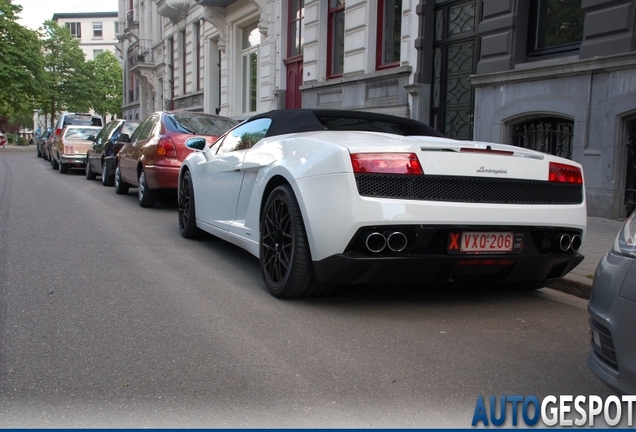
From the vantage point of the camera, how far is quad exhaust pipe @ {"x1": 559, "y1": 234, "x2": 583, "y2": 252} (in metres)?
4.63

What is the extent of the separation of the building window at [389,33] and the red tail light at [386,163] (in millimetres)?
10827

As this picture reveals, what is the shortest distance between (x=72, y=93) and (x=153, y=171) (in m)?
57.3

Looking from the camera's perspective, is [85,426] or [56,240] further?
[56,240]

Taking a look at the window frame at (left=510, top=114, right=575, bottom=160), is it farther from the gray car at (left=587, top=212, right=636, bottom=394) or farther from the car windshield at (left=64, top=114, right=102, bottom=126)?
the car windshield at (left=64, top=114, right=102, bottom=126)

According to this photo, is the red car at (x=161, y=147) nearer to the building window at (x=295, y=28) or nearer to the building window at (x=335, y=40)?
the building window at (x=335, y=40)

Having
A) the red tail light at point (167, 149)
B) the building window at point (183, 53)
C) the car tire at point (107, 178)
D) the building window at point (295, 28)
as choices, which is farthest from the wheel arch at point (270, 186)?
the building window at point (183, 53)

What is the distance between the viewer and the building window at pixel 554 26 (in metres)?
10.3

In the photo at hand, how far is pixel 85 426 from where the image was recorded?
281 centimetres

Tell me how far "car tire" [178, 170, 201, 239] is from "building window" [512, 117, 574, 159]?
5.76 meters

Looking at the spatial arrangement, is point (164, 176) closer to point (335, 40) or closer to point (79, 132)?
point (335, 40)

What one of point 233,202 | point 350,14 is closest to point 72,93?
point 350,14

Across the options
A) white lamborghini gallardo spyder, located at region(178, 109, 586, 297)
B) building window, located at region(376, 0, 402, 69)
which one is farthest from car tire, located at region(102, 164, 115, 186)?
white lamborghini gallardo spyder, located at region(178, 109, 586, 297)

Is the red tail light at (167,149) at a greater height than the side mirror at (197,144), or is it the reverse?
the side mirror at (197,144)

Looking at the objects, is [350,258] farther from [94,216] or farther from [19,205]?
[19,205]
